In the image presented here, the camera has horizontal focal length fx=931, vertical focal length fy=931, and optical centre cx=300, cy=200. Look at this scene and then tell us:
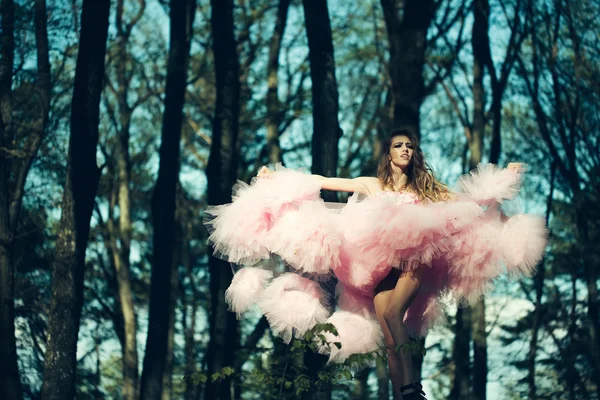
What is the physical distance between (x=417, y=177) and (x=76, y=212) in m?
3.95

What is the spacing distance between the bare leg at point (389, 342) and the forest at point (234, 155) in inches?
5.4

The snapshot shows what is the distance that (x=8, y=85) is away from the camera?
40.0 feet

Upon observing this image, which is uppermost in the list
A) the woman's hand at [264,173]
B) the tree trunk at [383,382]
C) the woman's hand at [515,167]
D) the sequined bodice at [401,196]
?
the tree trunk at [383,382]

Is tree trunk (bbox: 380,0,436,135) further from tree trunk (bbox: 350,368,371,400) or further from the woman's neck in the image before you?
tree trunk (bbox: 350,368,371,400)

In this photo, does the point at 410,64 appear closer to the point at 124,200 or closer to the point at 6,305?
the point at 6,305

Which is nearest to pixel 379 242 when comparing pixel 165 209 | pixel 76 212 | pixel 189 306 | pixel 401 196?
pixel 401 196

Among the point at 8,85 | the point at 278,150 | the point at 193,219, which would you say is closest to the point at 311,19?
the point at 8,85

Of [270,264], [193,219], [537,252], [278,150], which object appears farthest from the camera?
[193,219]

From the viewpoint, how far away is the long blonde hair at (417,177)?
23.4ft

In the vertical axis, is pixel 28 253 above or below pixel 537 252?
above

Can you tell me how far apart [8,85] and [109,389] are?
51.3 feet

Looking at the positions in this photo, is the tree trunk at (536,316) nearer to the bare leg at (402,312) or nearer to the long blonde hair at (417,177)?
the long blonde hair at (417,177)

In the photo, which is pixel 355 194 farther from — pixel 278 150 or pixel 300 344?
pixel 278 150

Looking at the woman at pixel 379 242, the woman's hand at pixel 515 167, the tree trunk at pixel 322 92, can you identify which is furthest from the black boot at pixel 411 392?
the tree trunk at pixel 322 92
